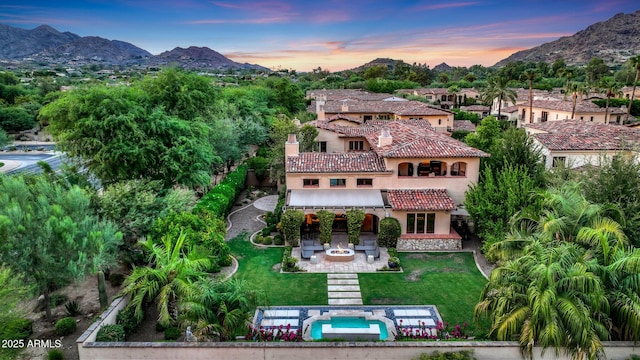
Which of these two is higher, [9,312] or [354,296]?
[9,312]

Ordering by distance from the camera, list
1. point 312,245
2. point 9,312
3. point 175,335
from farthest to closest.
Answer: point 312,245
point 175,335
point 9,312

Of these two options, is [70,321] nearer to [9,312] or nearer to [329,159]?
[9,312]

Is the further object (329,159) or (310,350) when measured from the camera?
(329,159)

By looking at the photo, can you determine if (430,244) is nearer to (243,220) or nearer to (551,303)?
(551,303)

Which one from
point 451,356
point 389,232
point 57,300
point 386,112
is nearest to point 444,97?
point 386,112

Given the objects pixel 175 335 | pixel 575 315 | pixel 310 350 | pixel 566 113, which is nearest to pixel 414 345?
pixel 310 350

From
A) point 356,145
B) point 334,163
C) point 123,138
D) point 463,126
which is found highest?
point 123,138
